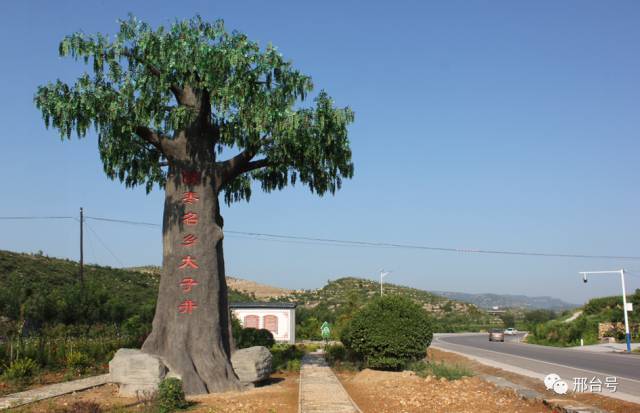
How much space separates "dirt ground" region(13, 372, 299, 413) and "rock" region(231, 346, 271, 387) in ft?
1.07

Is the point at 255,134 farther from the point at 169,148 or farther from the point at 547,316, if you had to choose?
the point at 547,316

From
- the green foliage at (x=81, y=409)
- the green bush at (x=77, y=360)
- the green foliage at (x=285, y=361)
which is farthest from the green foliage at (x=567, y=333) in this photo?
the green foliage at (x=81, y=409)

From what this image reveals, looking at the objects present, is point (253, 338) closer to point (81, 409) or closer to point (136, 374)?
point (136, 374)

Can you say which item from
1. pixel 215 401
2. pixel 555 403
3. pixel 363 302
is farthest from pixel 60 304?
pixel 363 302

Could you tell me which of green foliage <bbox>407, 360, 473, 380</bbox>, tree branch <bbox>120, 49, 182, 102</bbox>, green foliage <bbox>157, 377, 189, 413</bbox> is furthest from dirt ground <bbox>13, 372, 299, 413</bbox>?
tree branch <bbox>120, 49, 182, 102</bbox>

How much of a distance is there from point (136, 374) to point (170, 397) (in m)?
2.37

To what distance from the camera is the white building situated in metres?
34.8

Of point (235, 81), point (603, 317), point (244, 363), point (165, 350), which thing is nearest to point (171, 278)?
point (165, 350)

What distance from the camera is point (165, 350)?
1441cm

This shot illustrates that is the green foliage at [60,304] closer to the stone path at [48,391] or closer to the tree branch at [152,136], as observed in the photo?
the stone path at [48,391]

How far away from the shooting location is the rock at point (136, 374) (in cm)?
1324

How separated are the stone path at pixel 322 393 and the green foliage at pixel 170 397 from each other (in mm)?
2365

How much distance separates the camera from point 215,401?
12.8m

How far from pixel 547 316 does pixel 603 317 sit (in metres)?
46.5
